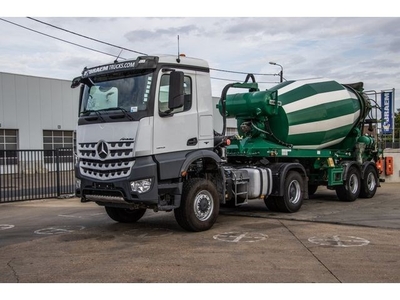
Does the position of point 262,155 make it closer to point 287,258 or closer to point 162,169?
point 162,169

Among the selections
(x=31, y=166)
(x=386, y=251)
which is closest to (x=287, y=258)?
(x=386, y=251)

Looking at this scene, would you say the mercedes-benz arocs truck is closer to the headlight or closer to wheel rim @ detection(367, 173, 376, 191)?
the headlight

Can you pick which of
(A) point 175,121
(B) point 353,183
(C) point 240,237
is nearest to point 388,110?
(B) point 353,183

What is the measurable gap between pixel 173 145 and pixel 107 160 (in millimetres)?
1217

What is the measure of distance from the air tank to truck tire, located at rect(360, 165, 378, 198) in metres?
2.13

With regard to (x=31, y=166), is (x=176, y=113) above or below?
above

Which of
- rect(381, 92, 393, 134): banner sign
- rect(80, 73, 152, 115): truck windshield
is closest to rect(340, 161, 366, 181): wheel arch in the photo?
rect(80, 73, 152, 115): truck windshield

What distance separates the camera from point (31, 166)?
15633 mm

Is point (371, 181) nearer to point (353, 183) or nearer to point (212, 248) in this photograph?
point (353, 183)

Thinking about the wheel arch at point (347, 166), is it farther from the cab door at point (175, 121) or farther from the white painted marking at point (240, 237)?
the cab door at point (175, 121)

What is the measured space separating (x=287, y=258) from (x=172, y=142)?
294 cm

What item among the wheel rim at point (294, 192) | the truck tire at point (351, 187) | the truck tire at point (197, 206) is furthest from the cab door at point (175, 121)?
the truck tire at point (351, 187)

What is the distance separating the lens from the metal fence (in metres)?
14.8

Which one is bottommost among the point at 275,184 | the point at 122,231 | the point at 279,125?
the point at 122,231
